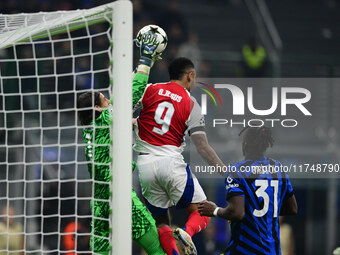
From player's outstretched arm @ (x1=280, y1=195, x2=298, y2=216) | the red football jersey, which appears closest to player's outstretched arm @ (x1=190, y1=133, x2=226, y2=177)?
the red football jersey

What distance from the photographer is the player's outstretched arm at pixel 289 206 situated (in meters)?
4.89

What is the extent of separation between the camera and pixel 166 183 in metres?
5.61

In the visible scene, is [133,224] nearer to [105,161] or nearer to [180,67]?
[105,161]

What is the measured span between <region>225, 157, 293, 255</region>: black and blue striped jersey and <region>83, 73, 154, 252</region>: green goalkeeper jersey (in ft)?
2.85

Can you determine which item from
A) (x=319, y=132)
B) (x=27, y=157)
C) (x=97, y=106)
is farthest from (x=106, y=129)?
(x=319, y=132)

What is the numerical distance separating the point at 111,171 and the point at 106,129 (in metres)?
0.61

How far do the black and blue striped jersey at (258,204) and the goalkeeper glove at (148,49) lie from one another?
44.1 inches

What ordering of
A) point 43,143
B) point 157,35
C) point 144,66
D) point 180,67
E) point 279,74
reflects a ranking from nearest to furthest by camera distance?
point 144,66
point 157,35
point 180,67
point 43,143
point 279,74

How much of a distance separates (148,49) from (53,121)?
5.79 metres

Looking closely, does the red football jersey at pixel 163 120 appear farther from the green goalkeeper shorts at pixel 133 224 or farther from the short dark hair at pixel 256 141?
the short dark hair at pixel 256 141

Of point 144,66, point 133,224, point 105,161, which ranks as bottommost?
point 133,224

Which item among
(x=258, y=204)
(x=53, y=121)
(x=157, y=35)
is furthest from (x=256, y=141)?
(x=53, y=121)

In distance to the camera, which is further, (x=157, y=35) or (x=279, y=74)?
(x=279, y=74)

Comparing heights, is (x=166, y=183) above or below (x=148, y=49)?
below
